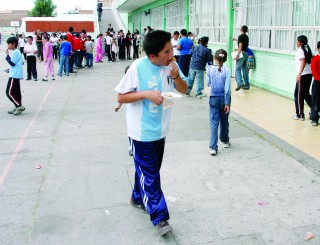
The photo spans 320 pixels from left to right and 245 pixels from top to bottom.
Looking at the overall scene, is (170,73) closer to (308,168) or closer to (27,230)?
(27,230)

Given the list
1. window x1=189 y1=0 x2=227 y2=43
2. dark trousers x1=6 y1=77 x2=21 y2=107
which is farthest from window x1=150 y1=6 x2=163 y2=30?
dark trousers x1=6 y1=77 x2=21 y2=107

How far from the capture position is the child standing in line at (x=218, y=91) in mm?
5953

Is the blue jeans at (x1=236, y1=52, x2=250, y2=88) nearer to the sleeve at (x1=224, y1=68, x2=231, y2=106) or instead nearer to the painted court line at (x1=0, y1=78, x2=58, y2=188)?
the painted court line at (x1=0, y1=78, x2=58, y2=188)

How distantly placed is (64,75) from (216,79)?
39.9 ft

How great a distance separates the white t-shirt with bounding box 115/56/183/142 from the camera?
3.57 meters

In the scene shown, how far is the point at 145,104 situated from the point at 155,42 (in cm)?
55

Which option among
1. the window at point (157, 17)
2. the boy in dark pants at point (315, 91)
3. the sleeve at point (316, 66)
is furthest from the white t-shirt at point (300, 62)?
the window at point (157, 17)

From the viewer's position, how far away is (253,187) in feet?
15.9

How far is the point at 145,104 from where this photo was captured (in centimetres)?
365

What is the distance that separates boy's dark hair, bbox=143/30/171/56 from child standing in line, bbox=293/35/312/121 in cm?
492

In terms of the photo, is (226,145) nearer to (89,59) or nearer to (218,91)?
(218,91)

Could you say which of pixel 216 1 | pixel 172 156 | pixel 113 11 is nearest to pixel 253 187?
pixel 172 156

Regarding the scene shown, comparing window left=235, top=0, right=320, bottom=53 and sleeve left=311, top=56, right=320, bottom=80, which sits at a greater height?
window left=235, top=0, right=320, bottom=53

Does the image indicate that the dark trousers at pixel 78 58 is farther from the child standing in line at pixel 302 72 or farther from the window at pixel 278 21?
the child standing in line at pixel 302 72
